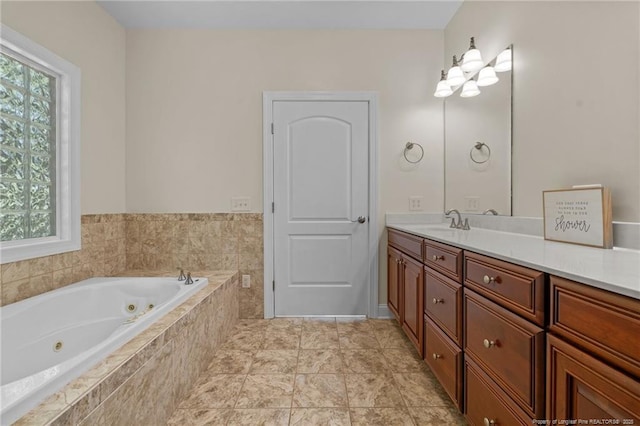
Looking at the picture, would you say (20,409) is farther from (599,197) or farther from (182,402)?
(599,197)

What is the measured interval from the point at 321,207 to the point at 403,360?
134cm

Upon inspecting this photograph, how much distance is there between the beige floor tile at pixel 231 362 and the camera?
181 cm

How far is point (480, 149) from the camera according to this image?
2.09 metres

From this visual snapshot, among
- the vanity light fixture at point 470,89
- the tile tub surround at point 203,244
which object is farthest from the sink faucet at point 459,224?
the tile tub surround at point 203,244

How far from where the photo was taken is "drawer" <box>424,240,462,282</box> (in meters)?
1.31

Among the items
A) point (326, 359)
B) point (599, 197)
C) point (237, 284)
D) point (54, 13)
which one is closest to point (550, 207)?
point (599, 197)

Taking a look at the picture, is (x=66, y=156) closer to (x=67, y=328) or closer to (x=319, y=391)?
(x=67, y=328)

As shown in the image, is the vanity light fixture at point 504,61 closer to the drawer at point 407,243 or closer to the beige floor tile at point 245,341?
the drawer at point 407,243

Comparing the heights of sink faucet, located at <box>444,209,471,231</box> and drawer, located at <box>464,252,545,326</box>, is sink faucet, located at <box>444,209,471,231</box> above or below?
above

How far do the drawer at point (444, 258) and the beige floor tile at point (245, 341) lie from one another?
1344mm

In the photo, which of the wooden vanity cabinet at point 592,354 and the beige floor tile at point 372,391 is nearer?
the wooden vanity cabinet at point 592,354

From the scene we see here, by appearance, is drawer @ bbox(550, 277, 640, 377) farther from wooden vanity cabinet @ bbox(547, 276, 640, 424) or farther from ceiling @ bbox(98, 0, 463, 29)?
ceiling @ bbox(98, 0, 463, 29)

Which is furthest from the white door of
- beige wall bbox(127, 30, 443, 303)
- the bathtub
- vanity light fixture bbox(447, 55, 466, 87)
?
the bathtub

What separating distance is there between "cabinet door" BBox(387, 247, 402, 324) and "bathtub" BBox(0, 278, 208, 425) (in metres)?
1.43
